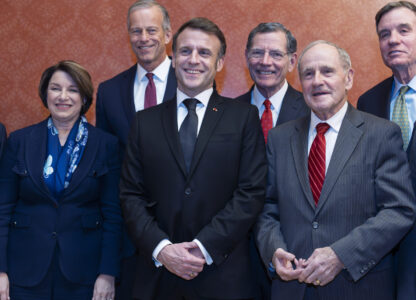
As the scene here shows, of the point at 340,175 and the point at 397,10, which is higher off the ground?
the point at 397,10

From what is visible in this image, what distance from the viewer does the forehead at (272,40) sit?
9.05 feet

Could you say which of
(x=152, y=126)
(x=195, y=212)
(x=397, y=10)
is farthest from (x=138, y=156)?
(x=397, y=10)

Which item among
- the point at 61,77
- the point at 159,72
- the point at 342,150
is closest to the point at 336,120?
the point at 342,150

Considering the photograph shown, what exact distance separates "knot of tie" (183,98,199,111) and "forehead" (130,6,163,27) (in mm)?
945

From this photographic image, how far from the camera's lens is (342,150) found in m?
2.07

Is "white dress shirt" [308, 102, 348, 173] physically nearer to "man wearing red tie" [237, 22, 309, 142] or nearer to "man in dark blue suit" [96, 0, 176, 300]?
"man wearing red tie" [237, 22, 309, 142]

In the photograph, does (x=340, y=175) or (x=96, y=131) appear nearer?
(x=340, y=175)

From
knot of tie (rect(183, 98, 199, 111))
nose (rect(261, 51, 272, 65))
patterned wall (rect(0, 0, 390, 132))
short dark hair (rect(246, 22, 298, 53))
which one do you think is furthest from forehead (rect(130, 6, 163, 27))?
patterned wall (rect(0, 0, 390, 132))

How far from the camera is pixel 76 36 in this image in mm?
4262

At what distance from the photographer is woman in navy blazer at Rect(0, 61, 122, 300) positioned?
2.46m

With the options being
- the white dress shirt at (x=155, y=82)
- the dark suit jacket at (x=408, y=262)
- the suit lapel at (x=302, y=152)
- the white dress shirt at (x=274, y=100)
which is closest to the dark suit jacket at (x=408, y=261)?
the dark suit jacket at (x=408, y=262)

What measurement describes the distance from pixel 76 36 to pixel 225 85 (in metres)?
1.37

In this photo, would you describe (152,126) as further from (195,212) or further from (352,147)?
(352,147)

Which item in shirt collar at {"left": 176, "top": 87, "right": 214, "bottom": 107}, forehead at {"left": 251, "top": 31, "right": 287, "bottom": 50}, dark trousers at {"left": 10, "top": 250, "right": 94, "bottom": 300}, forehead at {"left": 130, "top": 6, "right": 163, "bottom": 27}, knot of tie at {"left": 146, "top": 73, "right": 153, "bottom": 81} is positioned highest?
forehead at {"left": 130, "top": 6, "right": 163, "bottom": 27}
